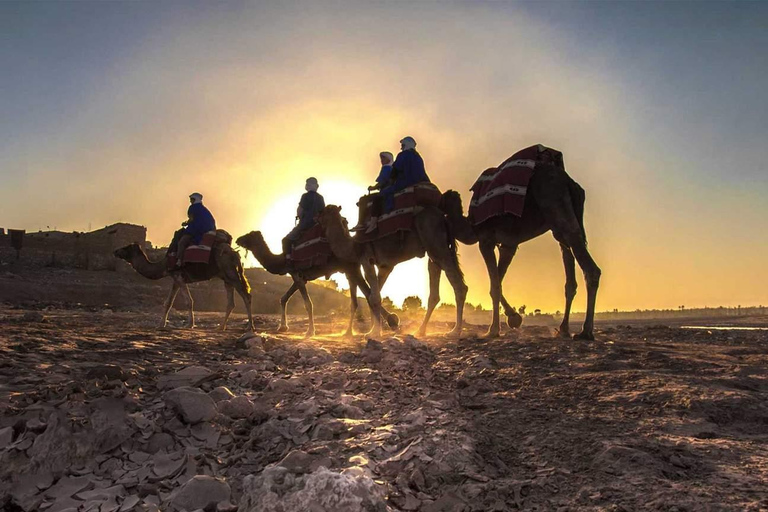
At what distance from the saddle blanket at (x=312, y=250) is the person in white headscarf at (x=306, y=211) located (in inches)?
11.3

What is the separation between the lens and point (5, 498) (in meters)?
2.96

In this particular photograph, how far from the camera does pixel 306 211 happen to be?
1168cm

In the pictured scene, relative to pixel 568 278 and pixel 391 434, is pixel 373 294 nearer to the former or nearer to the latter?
pixel 568 278

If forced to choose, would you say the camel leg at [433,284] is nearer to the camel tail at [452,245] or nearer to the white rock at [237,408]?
the camel tail at [452,245]

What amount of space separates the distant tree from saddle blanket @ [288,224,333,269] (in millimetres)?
23530

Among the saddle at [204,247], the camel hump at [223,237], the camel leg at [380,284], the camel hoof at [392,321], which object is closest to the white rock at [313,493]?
the camel leg at [380,284]

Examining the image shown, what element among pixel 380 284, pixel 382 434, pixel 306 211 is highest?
pixel 306 211

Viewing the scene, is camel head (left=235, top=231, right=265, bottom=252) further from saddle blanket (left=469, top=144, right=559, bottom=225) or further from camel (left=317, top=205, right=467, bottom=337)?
saddle blanket (left=469, top=144, right=559, bottom=225)

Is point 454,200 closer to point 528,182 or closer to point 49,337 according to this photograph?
point 528,182

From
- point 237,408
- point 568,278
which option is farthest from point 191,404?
point 568,278

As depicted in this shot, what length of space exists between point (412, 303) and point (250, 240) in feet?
86.9

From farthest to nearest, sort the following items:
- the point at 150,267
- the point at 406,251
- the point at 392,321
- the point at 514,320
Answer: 1. the point at 150,267
2. the point at 392,321
3. the point at 514,320
4. the point at 406,251

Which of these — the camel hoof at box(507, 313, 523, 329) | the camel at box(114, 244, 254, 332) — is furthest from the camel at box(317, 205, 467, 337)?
the camel at box(114, 244, 254, 332)

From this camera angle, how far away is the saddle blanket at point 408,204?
910cm
